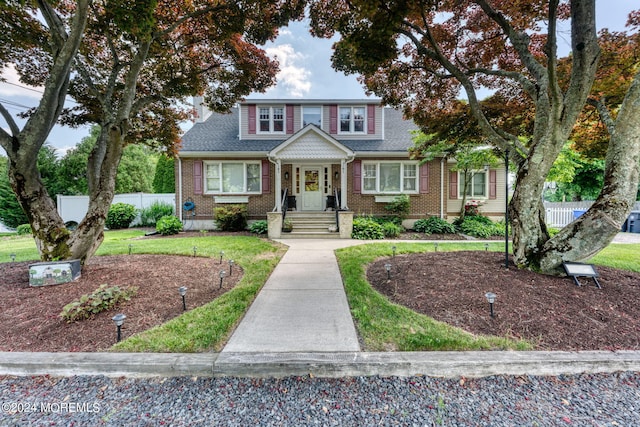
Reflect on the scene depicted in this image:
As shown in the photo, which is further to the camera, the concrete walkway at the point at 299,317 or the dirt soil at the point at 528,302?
the dirt soil at the point at 528,302

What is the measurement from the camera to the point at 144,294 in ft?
12.5

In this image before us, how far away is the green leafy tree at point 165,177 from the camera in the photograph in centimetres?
1930

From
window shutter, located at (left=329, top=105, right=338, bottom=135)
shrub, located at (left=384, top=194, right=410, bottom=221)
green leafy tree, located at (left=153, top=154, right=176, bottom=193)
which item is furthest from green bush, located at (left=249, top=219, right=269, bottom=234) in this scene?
green leafy tree, located at (left=153, top=154, right=176, bottom=193)

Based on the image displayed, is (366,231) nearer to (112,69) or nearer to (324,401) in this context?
(324,401)

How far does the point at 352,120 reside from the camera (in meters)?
12.9

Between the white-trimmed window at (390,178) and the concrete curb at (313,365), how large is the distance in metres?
9.95

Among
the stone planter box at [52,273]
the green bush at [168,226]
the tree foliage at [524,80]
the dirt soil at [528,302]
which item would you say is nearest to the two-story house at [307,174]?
the green bush at [168,226]

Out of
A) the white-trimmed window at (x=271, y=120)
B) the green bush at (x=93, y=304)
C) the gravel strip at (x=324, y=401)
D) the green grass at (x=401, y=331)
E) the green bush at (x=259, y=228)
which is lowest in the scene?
the gravel strip at (x=324, y=401)

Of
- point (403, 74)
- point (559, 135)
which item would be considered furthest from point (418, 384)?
point (403, 74)

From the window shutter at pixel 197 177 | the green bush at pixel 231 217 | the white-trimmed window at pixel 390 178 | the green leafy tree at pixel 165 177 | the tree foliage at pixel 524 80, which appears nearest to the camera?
the tree foliage at pixel 524 80

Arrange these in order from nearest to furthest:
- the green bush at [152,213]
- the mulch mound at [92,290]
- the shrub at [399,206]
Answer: the mulch mound at [92,290]
the shrub at [399,206]
the green bush at [152,213]

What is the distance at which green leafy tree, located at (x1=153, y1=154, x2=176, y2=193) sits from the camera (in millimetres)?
19297

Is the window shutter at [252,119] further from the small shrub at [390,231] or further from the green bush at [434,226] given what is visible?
the green bush at [434,226]

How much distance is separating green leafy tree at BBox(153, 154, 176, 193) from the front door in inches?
492
